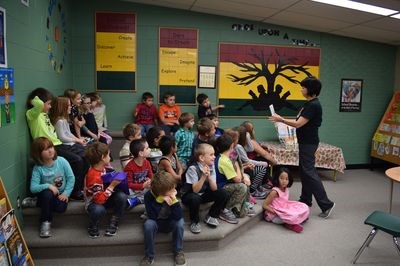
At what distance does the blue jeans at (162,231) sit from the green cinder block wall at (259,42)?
290cm

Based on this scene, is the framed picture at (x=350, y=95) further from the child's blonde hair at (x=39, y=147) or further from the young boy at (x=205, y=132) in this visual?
the child's blonde hair at (x=39, y=147)

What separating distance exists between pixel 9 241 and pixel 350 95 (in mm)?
5736

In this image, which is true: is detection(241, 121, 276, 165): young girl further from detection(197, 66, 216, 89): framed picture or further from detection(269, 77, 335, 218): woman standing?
detection(197, 66, 216, 89): framed picture

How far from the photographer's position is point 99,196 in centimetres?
293

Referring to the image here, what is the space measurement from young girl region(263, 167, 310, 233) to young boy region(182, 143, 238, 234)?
72cm

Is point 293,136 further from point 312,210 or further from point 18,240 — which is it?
point 18,240

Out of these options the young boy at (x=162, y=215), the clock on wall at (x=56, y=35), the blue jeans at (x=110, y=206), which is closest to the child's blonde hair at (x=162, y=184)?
the young boy at (x=162, y=215)

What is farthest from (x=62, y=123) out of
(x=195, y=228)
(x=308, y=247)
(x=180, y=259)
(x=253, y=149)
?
(x=308, y=247)

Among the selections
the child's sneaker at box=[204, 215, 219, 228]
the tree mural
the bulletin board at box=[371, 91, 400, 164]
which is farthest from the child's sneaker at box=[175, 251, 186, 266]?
the bulletin board at box=[371, 91, 400, 164]

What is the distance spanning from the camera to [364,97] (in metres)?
6.36

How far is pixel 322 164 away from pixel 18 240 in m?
4.36

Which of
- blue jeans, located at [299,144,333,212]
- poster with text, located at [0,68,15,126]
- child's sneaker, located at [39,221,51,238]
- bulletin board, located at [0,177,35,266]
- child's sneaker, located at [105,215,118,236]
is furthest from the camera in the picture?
blue jeans, located at [299,144,333,212]

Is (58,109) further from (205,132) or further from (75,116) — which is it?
(205,132)

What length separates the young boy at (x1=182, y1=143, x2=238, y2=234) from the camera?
10.1 feet
